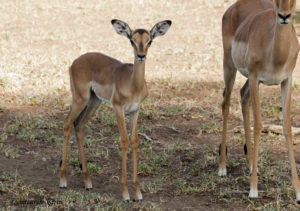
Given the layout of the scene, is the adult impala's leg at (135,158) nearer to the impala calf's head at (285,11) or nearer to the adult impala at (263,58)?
the adult impala at (263,58)

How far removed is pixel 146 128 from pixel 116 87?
2.09m

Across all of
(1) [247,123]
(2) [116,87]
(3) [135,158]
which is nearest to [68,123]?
(2) [116,87]

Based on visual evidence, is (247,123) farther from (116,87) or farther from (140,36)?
(140,36)

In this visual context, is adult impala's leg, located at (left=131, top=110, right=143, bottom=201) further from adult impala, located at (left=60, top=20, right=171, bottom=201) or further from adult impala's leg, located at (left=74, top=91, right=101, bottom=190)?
adult impala's leg, located at (left=74, top=91, right=101, bottom=190)

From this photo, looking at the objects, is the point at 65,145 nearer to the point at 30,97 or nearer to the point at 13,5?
the point at 30,97

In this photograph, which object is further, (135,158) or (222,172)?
(222,172)

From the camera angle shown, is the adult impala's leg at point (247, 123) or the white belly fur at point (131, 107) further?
the adult impala's leg at point (247, 123)

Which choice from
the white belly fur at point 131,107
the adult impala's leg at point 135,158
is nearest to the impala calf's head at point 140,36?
the white belly fur at point 131,107

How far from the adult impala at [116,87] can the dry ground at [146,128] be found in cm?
39

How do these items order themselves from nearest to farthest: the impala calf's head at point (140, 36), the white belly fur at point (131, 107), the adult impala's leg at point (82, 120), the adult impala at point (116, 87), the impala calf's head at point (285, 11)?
1. the impala calf's head at point (285, 11)
2. the impala calf's head at point (140, 36)
3. the adult impala at point (116, 87)
4. the white belly fur at point (131, 107)
5. the adult impala's leg at point (82, 120)

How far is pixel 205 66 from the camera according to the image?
10016 millimetres

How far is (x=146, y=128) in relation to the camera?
24.5 feet

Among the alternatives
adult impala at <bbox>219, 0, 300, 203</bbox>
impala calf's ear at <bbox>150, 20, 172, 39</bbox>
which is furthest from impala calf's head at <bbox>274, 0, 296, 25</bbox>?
impala calf's ear at <bbox>150, 20, 172, 39</bbox>

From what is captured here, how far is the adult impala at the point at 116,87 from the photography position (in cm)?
530
